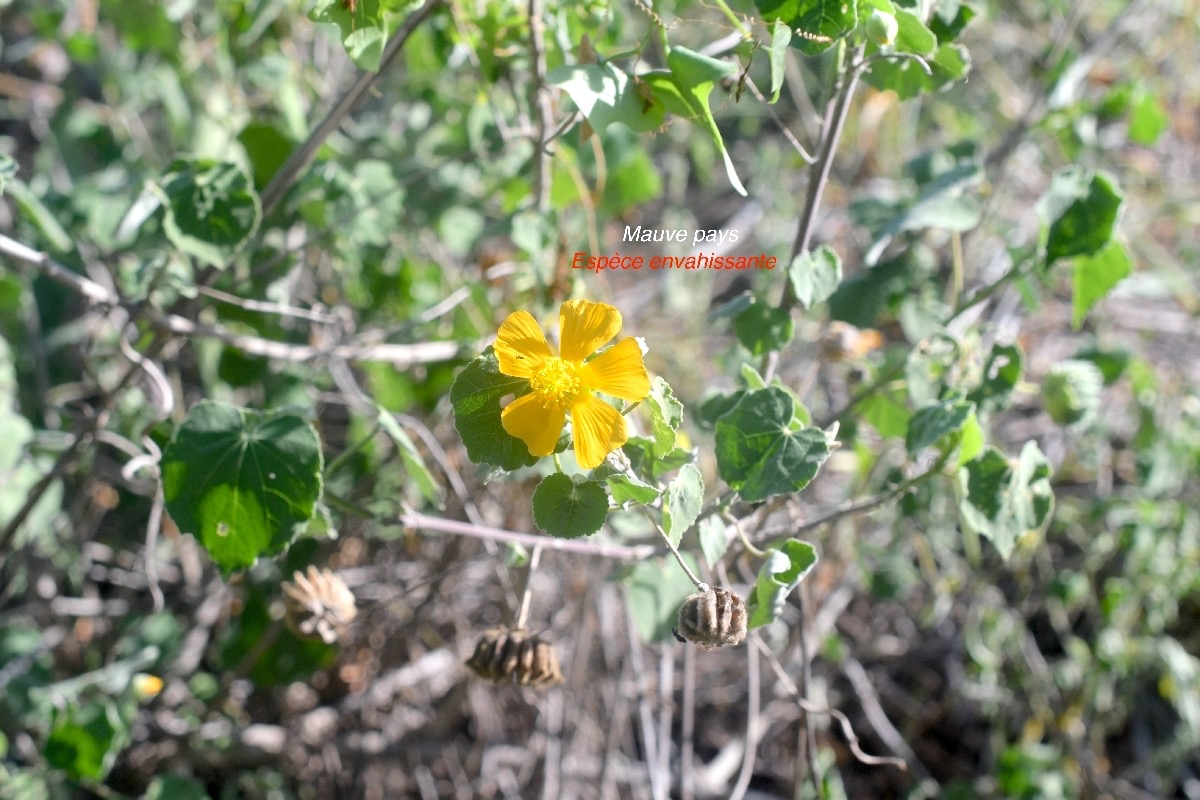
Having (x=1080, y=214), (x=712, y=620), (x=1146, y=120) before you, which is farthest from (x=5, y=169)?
(x=1146, y=120)

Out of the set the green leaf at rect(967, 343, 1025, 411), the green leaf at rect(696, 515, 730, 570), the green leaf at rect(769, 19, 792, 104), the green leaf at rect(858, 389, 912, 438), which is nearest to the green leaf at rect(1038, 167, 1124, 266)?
the green leaf at rect(967, 343, 1025, 411)

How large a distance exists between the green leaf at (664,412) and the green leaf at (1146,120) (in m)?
1.95

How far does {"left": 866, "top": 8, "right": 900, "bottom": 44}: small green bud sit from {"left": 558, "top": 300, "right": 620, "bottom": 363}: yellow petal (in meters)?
0.49

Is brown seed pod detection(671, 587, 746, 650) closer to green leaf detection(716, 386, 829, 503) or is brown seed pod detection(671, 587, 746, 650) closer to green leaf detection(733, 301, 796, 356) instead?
green leaf detection(716, 386, 829, 503)

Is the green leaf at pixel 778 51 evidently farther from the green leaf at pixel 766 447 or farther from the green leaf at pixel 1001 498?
the green leaf at pixel 1001 498

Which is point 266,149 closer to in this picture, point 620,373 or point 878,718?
point 620,373

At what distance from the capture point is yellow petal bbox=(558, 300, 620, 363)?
1231mm

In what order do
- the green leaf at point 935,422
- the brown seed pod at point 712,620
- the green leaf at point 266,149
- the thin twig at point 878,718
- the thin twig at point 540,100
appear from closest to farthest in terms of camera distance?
the brown seed pod at point 712,620 → the green leaf at point 935,422 → the thin twig at point 540,100 → the green leaf at point 266,149 → the thin twig at point 878,718

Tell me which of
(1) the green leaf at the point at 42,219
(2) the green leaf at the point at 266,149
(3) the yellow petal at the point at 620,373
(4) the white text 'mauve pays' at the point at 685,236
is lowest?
(3) the yellow petal at the point at 620,373

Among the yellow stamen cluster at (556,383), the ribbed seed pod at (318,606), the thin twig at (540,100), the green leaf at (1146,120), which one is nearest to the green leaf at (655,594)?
the ribbed seed pod at (318,606)

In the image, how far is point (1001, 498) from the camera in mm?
Result: 1479

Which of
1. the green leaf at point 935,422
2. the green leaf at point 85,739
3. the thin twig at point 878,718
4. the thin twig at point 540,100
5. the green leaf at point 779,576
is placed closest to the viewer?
the green leaf at point 779,576

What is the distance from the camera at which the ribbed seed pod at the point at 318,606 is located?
1.55 m

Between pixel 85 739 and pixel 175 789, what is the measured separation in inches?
11.3
